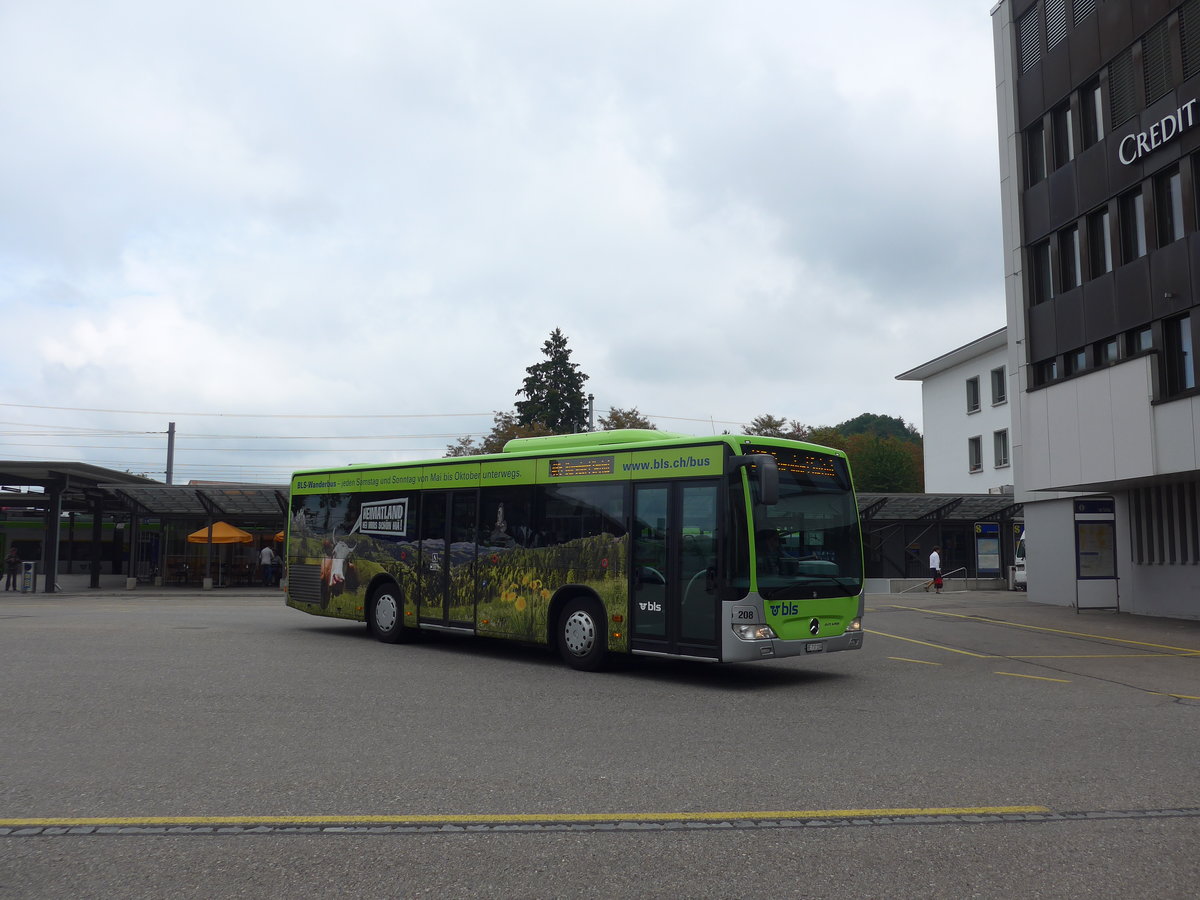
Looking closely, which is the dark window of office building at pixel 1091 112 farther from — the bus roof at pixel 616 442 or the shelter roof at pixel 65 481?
the shelter roof at pixel 65 481

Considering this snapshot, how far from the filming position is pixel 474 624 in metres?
14.3

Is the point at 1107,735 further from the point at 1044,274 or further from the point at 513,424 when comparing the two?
the point at 513,424

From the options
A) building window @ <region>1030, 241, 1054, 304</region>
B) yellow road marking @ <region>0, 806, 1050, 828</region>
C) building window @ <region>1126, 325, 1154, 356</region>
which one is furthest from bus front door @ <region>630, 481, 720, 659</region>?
building window @ <region>1030, 241, 1054, 304</region>

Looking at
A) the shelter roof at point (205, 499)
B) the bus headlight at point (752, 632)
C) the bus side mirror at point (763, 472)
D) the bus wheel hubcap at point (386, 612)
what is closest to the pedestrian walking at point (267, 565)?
the shelter roof at point (205, 499)

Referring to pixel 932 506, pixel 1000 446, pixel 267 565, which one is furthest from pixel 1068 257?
pixel 267 565

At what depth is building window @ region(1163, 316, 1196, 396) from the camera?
20.1m

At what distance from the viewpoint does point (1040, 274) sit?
84.7 ft

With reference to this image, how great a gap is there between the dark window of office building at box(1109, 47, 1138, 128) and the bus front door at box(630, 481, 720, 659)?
16.3m

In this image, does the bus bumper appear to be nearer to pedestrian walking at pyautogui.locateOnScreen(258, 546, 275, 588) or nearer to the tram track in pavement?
the tram track in pavement

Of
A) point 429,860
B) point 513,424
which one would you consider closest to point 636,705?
point 429,860

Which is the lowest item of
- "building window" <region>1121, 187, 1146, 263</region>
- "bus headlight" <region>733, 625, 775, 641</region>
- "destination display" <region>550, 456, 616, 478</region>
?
"bus headlight" <region>733, 625, 775, 641</region>

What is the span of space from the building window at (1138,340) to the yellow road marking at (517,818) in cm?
1831

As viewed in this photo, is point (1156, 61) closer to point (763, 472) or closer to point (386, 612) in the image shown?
point (763, 472)

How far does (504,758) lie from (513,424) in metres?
51.5
